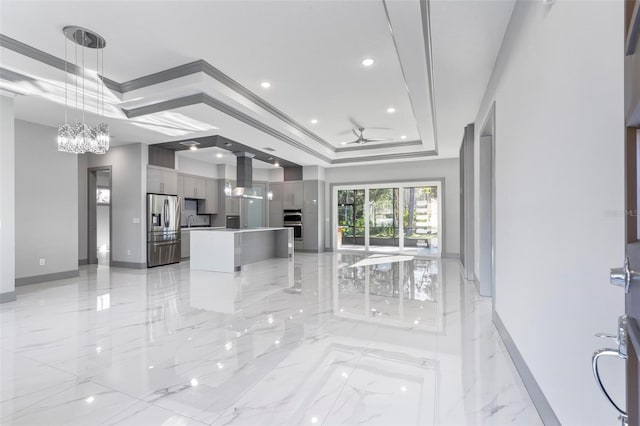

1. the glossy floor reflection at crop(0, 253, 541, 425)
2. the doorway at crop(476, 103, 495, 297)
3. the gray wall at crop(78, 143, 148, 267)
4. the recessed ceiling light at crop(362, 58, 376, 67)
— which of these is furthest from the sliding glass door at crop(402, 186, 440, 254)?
the gray wall at crop(78, 143, 148, 267)

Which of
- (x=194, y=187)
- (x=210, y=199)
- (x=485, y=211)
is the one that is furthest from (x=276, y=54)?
(x=210, y=199)

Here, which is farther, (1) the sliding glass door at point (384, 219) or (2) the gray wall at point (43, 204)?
(1) the sliding glass door at point (384, 219)

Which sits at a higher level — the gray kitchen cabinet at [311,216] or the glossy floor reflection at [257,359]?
the gray kitchen cabinet at [311,216]

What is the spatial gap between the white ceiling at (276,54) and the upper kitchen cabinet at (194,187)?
288cm

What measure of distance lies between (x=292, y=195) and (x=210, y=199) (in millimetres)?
2681

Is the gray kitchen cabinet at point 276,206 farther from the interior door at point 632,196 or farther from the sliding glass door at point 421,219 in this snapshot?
the interior door at point 632,196

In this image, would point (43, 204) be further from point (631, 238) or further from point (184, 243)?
point (631, 238)

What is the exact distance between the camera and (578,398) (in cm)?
143

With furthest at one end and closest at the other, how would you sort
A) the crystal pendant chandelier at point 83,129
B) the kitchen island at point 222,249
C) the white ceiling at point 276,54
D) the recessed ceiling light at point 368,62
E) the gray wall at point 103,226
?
1. the gray wall at point 103,226
2. the kitchen island at point 222,249
3. the recessed ceiling light at point 368,62
4. the crystal pendant chandelier at point 83,129
5. the white ceiling at point 276,54

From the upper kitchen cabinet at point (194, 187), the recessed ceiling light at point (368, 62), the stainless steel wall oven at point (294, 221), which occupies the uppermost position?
the recessed ceiling light at point (368, 62)

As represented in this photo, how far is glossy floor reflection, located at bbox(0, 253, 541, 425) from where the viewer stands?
1921 mm

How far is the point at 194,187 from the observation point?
364 inches

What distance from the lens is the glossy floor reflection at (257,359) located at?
1.92 meters

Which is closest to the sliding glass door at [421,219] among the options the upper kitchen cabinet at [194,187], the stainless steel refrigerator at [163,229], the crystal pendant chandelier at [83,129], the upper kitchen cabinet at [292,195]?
the upper kitchen cabinet at [292,195]
